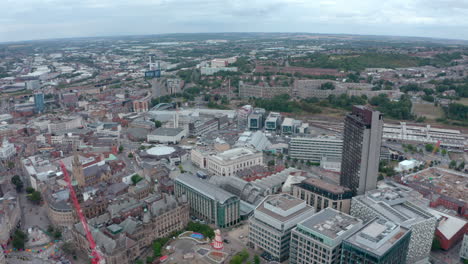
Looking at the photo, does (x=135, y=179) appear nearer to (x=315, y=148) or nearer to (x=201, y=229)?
(x=201, y=229)

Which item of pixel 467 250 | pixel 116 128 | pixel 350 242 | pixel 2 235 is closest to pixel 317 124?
pixel 116 128

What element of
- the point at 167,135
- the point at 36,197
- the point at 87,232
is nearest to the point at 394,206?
the point at 87,232

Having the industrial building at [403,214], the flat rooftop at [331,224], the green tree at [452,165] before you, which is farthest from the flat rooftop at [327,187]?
the green tree at [452,165]

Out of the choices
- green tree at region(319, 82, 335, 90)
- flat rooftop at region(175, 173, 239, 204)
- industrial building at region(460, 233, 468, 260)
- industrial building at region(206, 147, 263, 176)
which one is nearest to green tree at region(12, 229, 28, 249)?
flat rooftop at region(175, 173, 239, 204)

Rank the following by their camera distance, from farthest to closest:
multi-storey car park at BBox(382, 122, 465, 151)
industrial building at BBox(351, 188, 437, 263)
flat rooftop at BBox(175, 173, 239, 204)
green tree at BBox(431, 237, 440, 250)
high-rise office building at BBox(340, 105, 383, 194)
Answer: multi-storey car park at BBox(382, 122, 465, 151)
flat rooftop at BBox(175, 173, 239, 204)
high-rise office building at BBox(340, 105, 383, 194)
green tree at BBox(431, 237, 440, 250)
industrial building at BBox(351, 188, 437, 263)

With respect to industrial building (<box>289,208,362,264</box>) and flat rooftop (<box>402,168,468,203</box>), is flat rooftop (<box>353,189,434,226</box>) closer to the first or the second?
industrial building (<box>289,208,362,264</box>)

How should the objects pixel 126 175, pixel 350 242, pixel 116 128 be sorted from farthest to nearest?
pixel 116 128 < pixel 126 175 < pixel 350 242

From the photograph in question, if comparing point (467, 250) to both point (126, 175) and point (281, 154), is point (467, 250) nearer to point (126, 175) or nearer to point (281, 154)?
point (281, 154)
